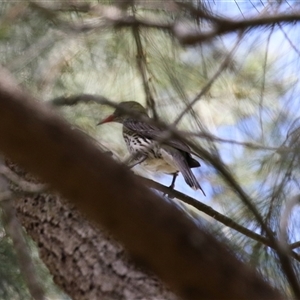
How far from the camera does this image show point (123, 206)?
3.50 feet

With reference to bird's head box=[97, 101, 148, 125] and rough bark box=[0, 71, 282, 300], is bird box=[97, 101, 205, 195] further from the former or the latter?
rough bark box=[0, 71, 282, 300]

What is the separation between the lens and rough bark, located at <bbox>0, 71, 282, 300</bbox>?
107 centimetres

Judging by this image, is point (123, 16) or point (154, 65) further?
point (154, 65)

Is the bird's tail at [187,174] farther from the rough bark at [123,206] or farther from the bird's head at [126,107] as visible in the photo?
the rough bark at [123,206]

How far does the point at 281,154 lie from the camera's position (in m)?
2.12

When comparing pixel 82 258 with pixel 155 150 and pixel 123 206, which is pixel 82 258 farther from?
pixel 155 150

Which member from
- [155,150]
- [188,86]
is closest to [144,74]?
[188,86]

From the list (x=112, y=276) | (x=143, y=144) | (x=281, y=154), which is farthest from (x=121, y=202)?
(x=143, y=144)

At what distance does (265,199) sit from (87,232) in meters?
0.59

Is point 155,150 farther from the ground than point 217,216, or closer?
farther from the ground

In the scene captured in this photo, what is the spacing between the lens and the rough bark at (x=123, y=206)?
1067 mm

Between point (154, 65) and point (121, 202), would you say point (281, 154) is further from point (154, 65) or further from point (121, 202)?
point (121, 202)

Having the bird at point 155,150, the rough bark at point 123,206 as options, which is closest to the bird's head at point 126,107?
the bird at point 155,150

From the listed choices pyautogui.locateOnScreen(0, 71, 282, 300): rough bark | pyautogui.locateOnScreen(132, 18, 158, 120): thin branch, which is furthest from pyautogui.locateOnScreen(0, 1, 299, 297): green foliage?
pyautogui.locateOnScreen(0, 71, 282, 300): rough bark
